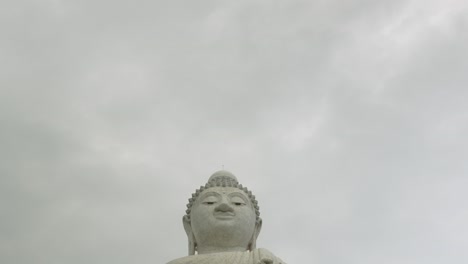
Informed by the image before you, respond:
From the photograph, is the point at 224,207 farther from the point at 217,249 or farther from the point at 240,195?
the point at 217,249

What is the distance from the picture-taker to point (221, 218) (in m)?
13.9

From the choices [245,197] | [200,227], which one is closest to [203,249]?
[200,227]

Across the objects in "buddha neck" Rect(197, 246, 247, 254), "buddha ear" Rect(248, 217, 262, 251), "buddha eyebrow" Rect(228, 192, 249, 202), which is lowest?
"buddha neck" Rect(197, 246, 247, 254)

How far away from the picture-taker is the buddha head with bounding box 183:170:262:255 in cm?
1379

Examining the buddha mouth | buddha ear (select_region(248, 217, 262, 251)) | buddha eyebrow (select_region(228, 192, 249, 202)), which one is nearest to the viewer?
the buddha mouth

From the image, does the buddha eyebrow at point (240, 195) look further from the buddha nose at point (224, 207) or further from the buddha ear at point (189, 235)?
the buddha ear at point (189, 235)

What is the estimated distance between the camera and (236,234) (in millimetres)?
13789

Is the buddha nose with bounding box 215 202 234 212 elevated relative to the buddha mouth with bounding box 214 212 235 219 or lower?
elevated

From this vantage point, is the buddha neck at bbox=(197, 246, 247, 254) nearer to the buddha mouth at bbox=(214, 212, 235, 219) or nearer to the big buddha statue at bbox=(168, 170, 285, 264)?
the big buddha statue at bbox=(168, 170, 285, 264)

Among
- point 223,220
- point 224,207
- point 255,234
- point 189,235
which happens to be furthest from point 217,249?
point 255,234

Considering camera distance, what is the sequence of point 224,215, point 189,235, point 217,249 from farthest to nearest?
point 189,235 → point 224,215 → point 217,249

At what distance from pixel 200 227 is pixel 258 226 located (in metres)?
1.47

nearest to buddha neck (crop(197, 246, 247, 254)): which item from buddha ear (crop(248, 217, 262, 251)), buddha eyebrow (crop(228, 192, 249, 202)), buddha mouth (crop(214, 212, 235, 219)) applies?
buddha ear (crop(248, 217, 262, 251))

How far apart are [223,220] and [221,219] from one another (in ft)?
0.15
